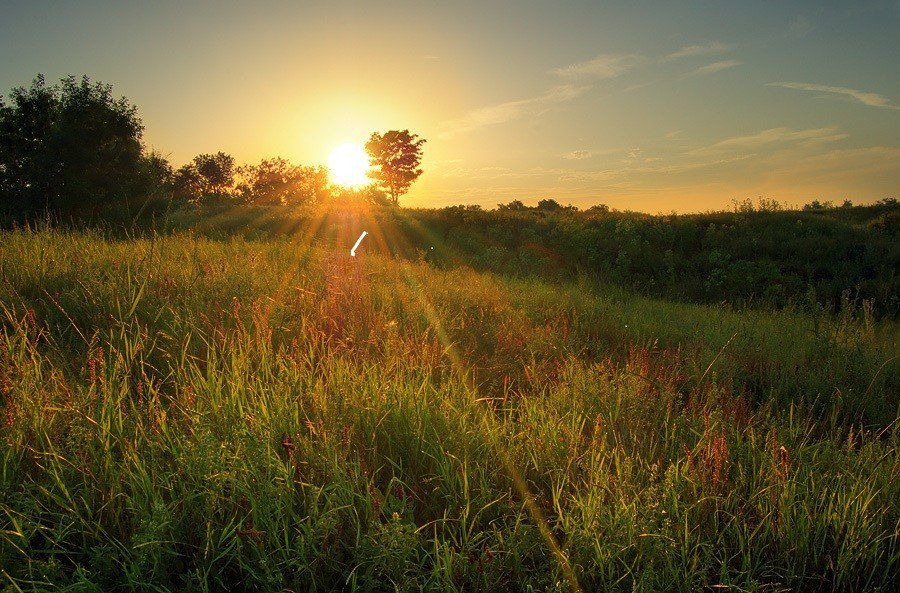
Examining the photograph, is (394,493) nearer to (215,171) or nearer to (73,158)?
(73,158)

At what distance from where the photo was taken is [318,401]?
2768 mm

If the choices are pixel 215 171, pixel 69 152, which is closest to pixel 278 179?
pixel 215 171

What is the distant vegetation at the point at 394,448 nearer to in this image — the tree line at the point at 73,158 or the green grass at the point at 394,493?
the green grass at the point at 394,493

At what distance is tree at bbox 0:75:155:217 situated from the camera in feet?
83.3

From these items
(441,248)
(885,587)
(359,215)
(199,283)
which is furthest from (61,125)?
(885,587)

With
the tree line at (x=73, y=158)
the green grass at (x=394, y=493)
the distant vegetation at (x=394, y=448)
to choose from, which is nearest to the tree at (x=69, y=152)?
the tree line at (x=73, y=158)

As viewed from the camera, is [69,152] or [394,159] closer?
[69,152]

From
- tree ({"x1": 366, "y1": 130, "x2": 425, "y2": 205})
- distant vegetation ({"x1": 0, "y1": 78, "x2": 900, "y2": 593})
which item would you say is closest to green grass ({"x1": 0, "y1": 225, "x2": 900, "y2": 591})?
distant vegetation ({"x1": 0, "y1": 78, "x2": 900, "y2": 593})

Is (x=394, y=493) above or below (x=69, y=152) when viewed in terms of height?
below

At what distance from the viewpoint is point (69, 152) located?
2602 centimetres

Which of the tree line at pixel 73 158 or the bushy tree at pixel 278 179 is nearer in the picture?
the tree line at pixel 73 158

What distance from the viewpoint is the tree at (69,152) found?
1000 inches

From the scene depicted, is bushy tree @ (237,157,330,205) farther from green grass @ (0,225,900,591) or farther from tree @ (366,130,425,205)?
green grass @ (0,225,900,591)

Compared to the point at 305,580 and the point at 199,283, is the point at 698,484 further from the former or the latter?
the point at 199,283
